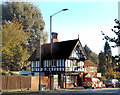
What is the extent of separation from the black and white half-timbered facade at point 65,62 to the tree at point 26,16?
1854cm

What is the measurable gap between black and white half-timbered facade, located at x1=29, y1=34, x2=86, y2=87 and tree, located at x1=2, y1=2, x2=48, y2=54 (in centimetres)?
1854

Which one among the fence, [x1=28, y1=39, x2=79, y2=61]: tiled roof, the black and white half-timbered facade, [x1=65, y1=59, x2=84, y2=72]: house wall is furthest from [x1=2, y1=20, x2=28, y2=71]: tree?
[x1=65, y1=59, x2=84, y2=72]: house wall

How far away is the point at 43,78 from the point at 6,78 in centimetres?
837

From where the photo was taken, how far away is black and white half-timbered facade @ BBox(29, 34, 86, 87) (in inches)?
1623

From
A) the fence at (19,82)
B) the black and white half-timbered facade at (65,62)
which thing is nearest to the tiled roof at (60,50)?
the black and white half-timbered facade at (65,62)

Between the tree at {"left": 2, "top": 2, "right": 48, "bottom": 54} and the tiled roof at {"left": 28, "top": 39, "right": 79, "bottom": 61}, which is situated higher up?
the tree at {"left": 2, "top": 2, "right": 48, "bottom": 54}

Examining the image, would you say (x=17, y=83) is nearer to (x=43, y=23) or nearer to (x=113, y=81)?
(x=113, y=81)

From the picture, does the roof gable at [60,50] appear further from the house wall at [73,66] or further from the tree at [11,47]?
the tree at [11,47]

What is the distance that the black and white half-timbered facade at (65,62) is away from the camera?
1623 inches

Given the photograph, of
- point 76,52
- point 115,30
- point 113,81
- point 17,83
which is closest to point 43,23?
point 76,52

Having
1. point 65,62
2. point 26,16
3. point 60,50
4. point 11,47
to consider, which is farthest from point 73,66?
point 26,16

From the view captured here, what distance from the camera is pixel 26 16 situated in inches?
2480

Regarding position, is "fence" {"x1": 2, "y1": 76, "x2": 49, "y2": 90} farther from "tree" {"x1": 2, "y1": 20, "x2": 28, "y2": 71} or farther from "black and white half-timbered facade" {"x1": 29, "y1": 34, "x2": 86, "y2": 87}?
"tree" {"x1": 2, "y1": 20, "x2": 28, "y2": 71}

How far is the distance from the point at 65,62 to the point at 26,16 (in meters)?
27.2
